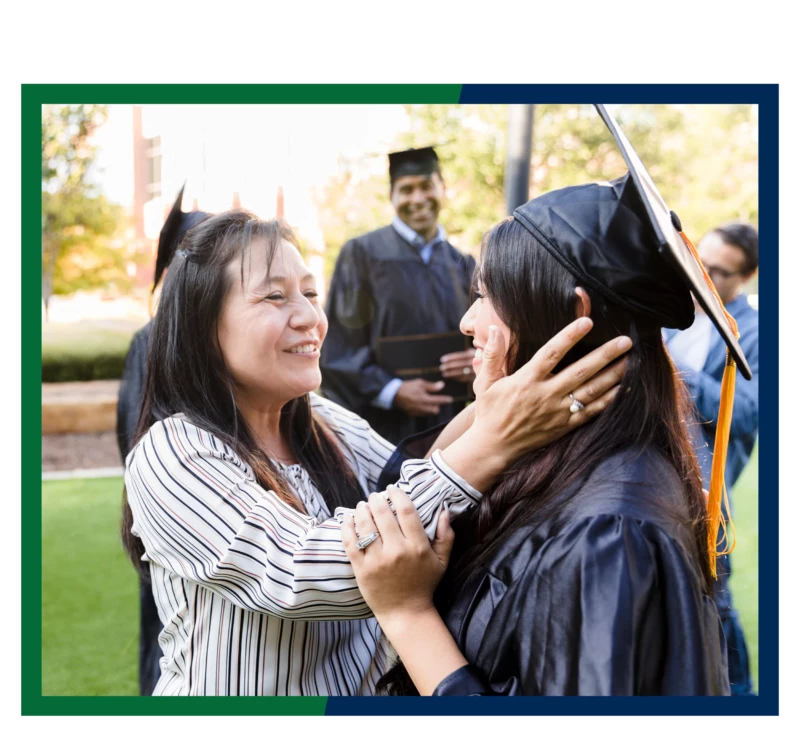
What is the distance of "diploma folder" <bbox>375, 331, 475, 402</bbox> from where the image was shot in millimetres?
2545

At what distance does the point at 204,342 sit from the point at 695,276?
3.53 ft

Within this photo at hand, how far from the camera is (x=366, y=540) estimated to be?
5.38 ft

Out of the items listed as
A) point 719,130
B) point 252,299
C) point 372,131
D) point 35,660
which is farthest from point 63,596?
point 719,130

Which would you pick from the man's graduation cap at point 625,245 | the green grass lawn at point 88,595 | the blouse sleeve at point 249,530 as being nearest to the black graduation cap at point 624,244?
the man's graduation cap at point 625,245

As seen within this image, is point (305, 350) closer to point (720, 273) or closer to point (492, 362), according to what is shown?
point (492, 362)

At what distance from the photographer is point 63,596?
10.5 feet

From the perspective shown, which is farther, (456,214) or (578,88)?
(456,214)

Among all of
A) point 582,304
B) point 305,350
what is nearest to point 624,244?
point 582,304

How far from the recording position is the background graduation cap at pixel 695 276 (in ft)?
4.98

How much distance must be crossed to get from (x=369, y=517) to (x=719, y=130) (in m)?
Answer: 1.78

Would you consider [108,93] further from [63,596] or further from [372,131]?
[63,596]

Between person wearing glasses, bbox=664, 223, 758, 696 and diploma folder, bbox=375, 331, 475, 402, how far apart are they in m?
0.64

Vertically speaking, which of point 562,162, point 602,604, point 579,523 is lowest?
point 602,604

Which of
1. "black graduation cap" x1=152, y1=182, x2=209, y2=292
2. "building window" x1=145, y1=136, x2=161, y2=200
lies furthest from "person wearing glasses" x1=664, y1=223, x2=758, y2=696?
"building window" x1=145, y1=136, x2=161, y2=200
